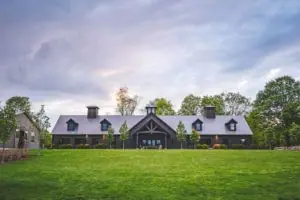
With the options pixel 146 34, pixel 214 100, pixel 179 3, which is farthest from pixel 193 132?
pixel 179 3

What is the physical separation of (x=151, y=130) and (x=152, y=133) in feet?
4.14

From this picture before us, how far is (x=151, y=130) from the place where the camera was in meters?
63.2

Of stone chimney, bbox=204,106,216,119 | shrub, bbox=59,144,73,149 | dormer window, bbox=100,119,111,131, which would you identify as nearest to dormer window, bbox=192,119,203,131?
stone chimney, bbox=204,106,216,119

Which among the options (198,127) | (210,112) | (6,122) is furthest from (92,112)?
(6,122)

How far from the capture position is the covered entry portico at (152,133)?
208 ft

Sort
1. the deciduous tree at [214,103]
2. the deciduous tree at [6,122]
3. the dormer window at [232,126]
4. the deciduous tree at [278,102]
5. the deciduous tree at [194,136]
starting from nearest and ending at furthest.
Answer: the deciduous tree at [6,122] < the deciduous tree at [194,136] < the dormer window at [232,126] < the deciduous tree at [278,102] < the deciduous tree at [214,103]

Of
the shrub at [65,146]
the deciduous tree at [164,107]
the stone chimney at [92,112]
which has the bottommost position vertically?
the shrub at [65,146]

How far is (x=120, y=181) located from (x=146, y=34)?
11124 millimetres

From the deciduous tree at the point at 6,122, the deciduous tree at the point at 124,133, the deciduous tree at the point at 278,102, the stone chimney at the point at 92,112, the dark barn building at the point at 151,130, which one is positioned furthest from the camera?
the stone chimney at the point at 92,112

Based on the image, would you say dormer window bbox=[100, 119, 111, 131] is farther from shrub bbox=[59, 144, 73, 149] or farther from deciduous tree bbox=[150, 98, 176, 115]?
deciduous tree bbox=[150, 98, 176, 115]

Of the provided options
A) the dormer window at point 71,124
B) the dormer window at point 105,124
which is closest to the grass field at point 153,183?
the dormer window at point 105,124

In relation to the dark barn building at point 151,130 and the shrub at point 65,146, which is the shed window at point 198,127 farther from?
the shrub at point 65,146

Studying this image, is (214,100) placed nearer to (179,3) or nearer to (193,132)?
(193,132)

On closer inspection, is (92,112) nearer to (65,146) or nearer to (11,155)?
(65,146)
